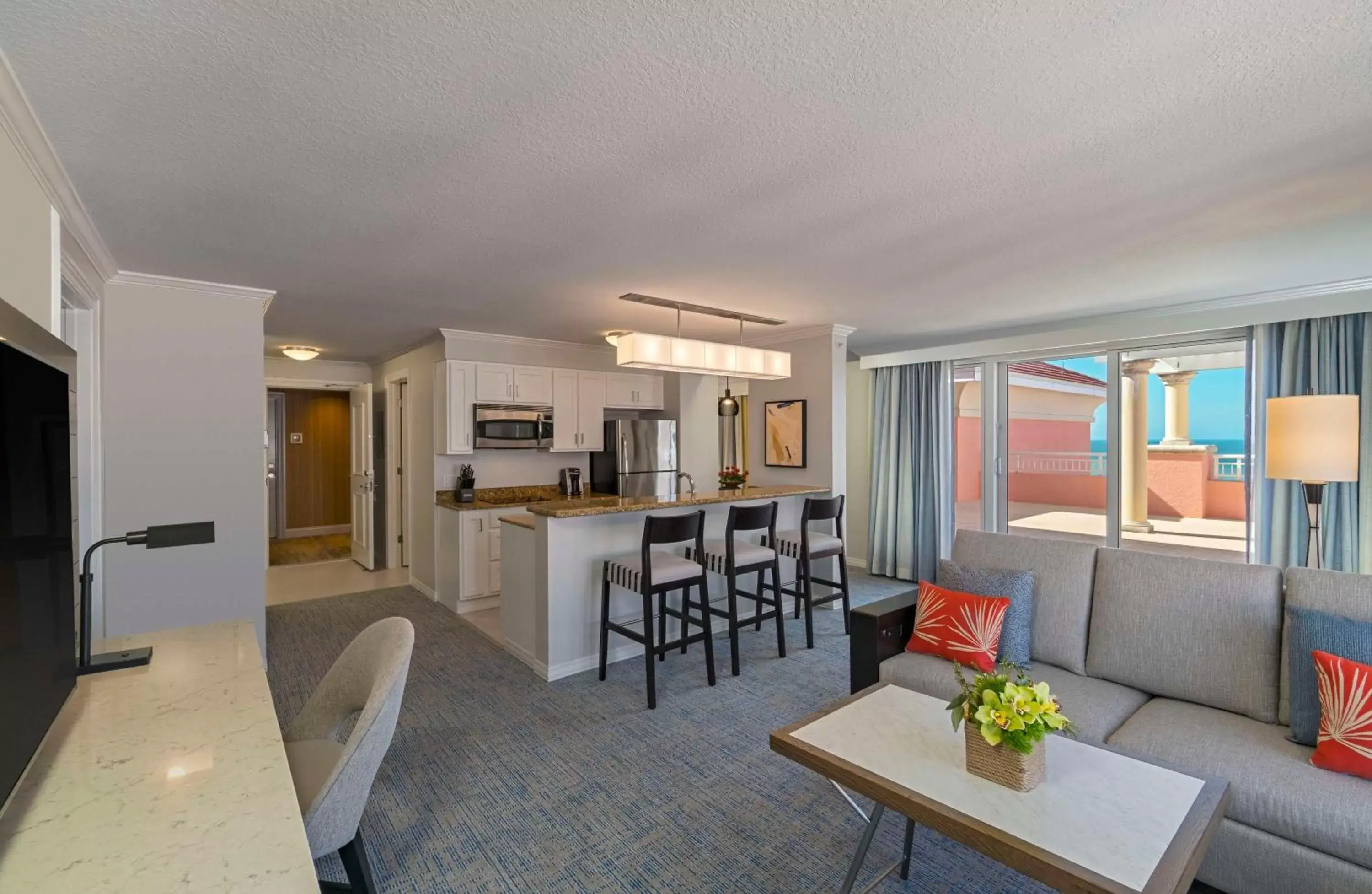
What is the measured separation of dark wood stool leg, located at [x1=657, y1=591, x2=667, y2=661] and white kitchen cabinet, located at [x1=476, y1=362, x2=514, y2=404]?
242cm

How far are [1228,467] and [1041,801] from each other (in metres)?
4.15

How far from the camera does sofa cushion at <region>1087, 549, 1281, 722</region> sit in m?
2.18

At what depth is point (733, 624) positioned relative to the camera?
3.66 meters

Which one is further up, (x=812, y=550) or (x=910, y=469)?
(x=910, y=469)

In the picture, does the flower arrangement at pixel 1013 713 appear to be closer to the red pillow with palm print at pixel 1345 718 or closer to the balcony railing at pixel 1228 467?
the red pillow with palm print at pixel 1345 718

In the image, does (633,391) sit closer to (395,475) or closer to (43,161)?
(395,475)

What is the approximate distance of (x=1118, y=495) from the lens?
4.95 meters

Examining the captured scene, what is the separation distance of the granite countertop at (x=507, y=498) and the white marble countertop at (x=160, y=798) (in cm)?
353

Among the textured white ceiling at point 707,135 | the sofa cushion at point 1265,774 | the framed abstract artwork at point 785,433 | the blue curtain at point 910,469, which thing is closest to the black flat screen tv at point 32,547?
the textured white ceiling at point 707,135

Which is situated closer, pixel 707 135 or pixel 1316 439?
pixel 707 135

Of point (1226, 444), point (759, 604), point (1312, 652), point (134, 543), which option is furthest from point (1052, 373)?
point (134, 543)

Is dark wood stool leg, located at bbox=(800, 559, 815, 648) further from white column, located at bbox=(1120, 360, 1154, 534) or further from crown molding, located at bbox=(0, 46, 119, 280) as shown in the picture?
crown molding, located at bbox=(0, 46, 119, 280)

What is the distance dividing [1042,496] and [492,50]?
5.49 m

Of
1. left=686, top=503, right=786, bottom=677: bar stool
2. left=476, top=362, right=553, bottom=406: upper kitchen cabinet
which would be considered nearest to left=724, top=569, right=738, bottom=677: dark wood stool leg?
left=686, top=503, right=786, bottom=677: bar stool
